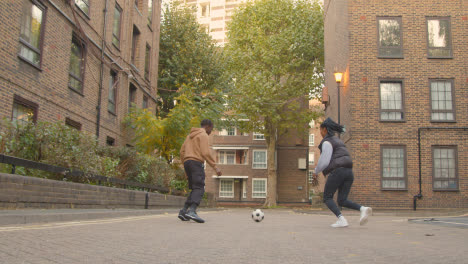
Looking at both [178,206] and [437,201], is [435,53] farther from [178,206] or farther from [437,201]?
[178,206]

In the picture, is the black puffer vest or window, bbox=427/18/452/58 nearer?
the black puffer vest

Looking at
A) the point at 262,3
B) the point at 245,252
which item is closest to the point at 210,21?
the point at 262,3

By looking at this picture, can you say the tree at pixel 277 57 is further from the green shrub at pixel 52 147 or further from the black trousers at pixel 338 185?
the black trousers at pixel 338 185

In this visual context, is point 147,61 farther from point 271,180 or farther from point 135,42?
point 271,180

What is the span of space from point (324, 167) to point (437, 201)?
14875mm

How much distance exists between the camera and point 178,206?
1853cm

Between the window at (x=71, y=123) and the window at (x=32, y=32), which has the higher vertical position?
the window at (x=32, y=32)

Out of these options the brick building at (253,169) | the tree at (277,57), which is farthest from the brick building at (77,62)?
the brick building at (253,169)

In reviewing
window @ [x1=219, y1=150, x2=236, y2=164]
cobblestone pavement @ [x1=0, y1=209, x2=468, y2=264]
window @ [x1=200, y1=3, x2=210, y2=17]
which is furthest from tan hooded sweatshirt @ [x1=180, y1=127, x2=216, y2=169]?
window @ [x1=200, y1=3, x2=210, y2=17]

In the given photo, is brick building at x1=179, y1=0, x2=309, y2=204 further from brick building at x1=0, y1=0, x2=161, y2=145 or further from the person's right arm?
the person's right arm

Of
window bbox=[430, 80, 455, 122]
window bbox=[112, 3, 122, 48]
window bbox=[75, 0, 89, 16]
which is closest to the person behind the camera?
window bbox=[75, 0, 89, 16]

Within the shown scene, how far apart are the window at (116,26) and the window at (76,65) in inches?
139

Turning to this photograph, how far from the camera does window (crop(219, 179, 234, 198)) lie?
48.1 meters

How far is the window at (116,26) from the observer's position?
68.9 feet
